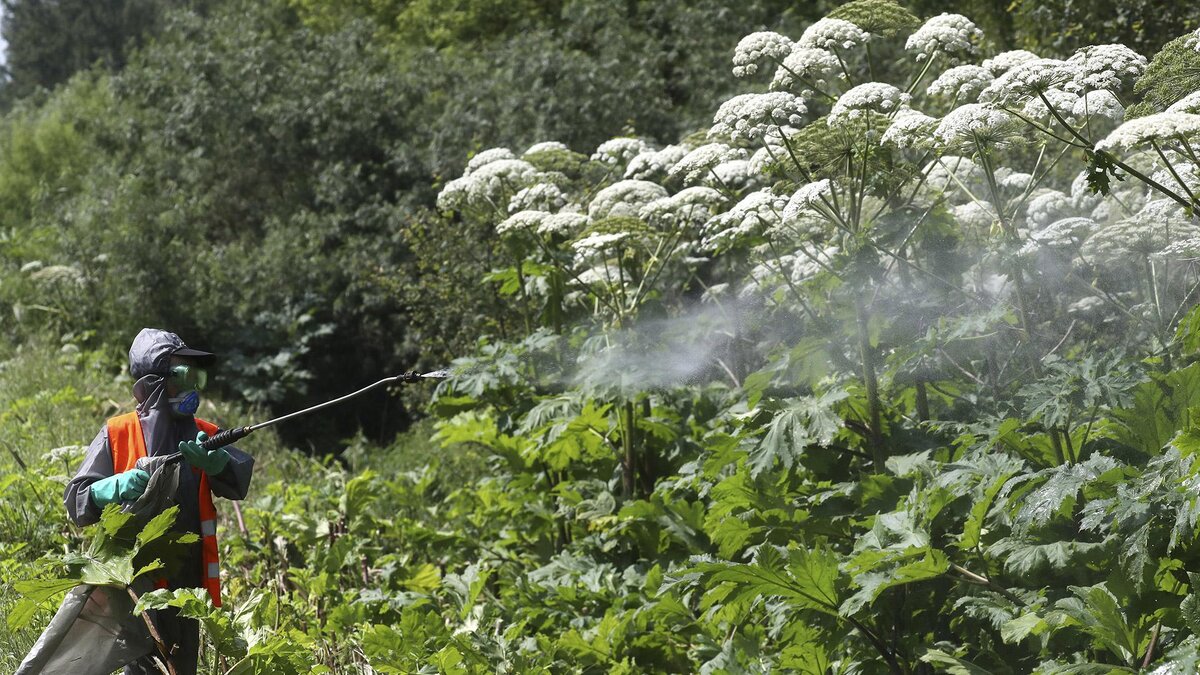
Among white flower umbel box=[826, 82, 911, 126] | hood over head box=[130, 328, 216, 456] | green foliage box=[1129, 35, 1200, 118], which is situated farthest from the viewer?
white flower umbel box=[826, 82, 911, 126]

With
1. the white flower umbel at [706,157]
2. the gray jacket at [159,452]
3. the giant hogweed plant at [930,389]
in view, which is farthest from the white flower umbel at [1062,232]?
the gray jacket at [159,452]

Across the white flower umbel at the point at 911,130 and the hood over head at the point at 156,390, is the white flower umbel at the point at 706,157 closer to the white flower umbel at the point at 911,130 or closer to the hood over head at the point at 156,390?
the white flower umbel at the point at 911,130

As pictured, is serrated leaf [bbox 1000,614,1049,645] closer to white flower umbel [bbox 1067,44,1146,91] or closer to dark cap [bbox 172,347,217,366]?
white flower umbel [bbox 1067,44,1146,91]

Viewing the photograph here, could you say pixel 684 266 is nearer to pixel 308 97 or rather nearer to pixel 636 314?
pixel 636 314

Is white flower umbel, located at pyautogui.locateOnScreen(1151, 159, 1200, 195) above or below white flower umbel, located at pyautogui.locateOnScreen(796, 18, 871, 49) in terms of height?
below

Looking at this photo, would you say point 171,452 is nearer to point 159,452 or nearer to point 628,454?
point 159,452

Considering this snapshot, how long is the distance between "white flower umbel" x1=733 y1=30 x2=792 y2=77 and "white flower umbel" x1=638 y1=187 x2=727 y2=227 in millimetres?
653

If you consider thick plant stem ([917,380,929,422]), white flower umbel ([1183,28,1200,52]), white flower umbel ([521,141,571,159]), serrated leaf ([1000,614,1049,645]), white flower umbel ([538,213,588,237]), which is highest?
white flower umbel ([1183,28,1200,52])

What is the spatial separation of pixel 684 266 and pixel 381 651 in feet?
11.8

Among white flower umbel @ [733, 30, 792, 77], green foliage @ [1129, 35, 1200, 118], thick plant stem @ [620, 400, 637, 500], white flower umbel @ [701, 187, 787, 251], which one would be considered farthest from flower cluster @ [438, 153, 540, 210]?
green foliage @ [1129, 35, 1200, 118]

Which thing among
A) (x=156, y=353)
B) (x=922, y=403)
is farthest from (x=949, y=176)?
(x=156, y=353)

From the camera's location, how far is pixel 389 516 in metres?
7.73

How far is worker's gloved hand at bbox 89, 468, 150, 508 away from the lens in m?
3.93

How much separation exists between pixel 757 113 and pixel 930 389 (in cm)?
127
